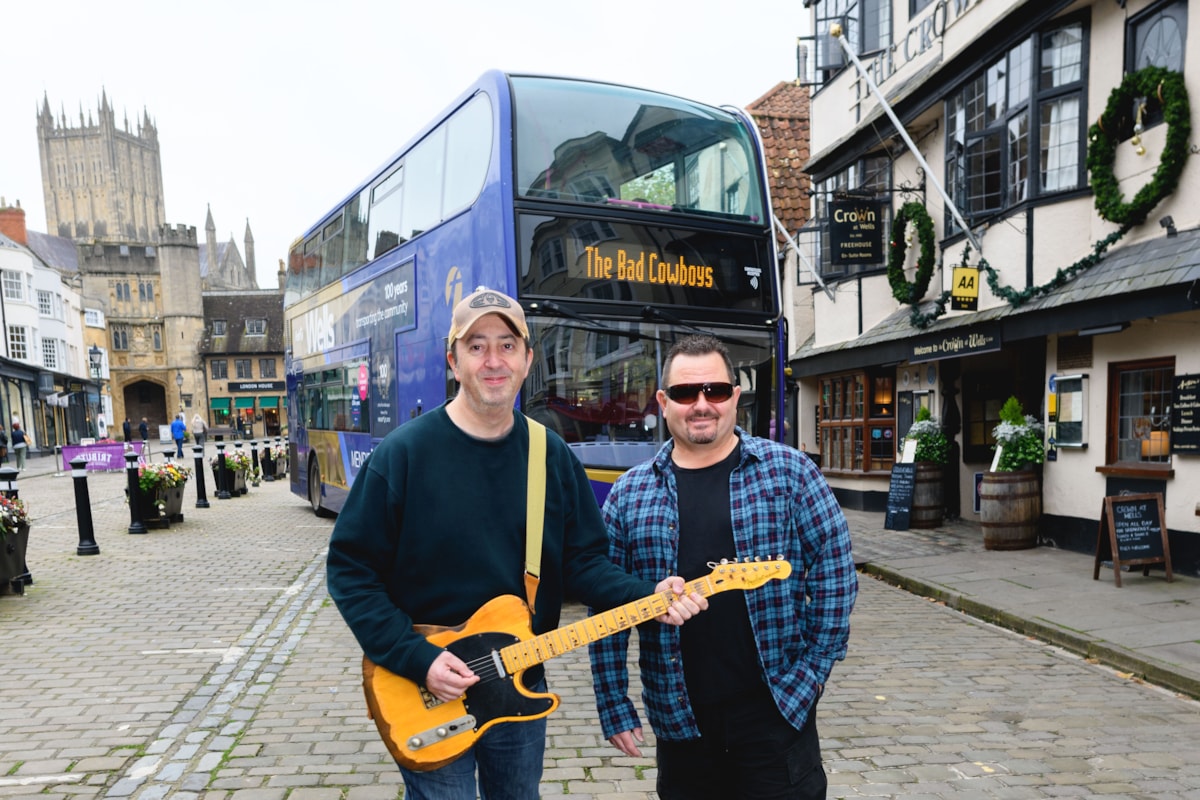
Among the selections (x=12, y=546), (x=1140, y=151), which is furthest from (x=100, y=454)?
(x=1140, y=151)

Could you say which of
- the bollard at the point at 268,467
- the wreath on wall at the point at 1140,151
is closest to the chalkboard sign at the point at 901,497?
the wreath on wall at the point at 1140,151

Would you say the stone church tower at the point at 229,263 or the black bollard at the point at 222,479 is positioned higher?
the stone church tower at the point at 229,263

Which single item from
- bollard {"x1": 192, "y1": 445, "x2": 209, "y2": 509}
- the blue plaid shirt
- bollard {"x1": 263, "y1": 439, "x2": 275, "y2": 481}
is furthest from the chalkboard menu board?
bollard {"x1": 263, "y1": 439, "x2": 275, "y2": 481}

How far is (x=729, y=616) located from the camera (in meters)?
2.20

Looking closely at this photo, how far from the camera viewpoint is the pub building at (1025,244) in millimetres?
7746

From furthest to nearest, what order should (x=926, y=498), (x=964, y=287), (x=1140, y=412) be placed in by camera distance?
(x=926, y=498)
(x=964, y=287)
(x=1140, y=412)

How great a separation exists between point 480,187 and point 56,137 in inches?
4267

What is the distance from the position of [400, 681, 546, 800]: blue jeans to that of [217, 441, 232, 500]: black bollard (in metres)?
16.0

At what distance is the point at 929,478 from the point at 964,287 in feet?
9.17

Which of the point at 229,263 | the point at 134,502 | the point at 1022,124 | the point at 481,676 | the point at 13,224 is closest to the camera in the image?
the point at 481,676

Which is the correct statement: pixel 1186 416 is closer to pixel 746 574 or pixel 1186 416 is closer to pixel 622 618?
pixel 746 574

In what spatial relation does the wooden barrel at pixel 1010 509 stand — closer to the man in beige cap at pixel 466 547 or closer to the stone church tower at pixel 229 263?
the man in beige cap at pixel 466 547

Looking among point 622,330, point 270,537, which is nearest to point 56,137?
point 270,537

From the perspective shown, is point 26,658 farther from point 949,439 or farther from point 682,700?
point 949,439
